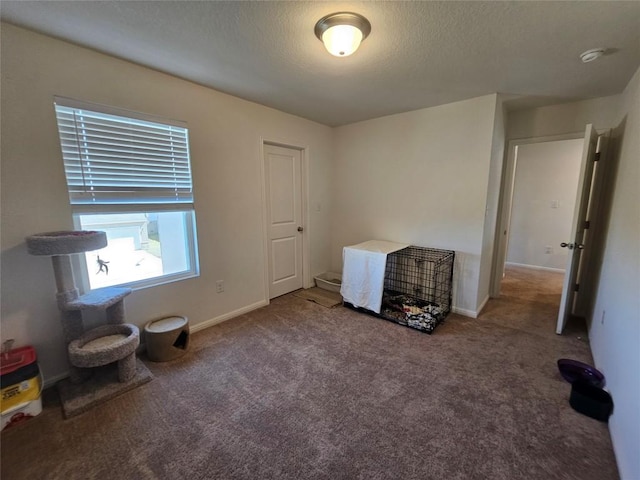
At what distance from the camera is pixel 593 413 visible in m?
1.70

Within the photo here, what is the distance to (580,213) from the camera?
2561 millimetres

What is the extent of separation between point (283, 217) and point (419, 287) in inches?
A: 78.0

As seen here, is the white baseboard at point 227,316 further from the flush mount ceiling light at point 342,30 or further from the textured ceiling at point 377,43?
the flush mount ceiling light at point 342,30

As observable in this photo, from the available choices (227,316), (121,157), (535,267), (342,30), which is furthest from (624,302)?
(535,267)

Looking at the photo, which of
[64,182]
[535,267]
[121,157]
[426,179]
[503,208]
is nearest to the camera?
[64,182]

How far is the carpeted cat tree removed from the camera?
173cm

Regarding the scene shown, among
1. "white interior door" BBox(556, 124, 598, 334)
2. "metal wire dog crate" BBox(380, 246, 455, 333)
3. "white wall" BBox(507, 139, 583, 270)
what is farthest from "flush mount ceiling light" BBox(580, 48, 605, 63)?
"white wall" BBox(507, 139, 583, 270)

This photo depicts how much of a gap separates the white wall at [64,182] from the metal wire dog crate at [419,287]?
5.40ft

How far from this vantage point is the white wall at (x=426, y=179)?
2.91 metres

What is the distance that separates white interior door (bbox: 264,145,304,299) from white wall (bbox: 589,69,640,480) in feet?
10.2

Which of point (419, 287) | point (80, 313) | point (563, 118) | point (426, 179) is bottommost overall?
point (419, 287)

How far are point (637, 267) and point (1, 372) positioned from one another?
374 cm

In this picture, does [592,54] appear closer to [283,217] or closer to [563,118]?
[563,118]

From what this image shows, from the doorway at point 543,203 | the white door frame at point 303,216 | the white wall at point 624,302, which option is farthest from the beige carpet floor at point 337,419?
the doorway at point 543,203
